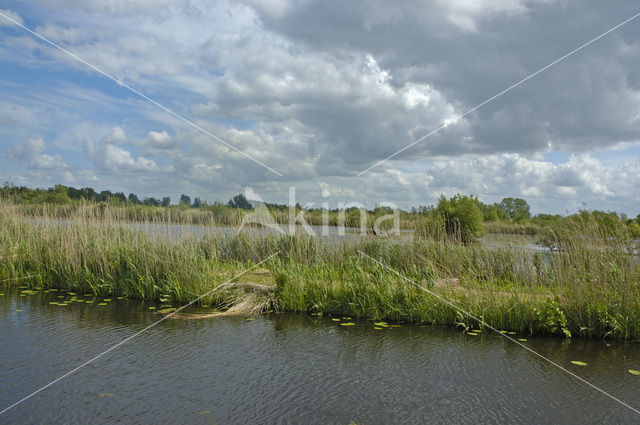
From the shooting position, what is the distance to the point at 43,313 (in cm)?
863

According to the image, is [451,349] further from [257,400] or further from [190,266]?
[190,266]

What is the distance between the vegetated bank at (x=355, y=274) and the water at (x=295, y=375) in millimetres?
637

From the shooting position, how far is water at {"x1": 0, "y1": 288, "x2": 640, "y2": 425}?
15.7 ft

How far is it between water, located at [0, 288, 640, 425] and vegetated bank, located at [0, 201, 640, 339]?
0.64 meters

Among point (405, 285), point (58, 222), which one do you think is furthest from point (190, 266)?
point (58, 222)

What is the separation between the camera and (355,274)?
9.71 m

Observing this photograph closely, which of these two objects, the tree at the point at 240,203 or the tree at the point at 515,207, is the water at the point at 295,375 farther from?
the tree at the point at 515,207

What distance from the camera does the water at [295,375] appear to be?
4785 mm

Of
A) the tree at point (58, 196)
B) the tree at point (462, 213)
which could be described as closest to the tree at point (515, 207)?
the tree at point (462, 213)

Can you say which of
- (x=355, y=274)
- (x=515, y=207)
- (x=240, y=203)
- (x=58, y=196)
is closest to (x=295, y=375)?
(x=355, y=274)

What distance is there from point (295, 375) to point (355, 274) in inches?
164

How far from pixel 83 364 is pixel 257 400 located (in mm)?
2743

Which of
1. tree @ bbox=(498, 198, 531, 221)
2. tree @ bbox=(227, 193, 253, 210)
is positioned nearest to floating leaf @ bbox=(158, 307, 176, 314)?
tree @ bbox=(227, 193, 253, 210)

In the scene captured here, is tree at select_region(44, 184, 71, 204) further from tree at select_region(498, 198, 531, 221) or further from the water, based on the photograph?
tree at select_region(498, 198, 531, 221)
